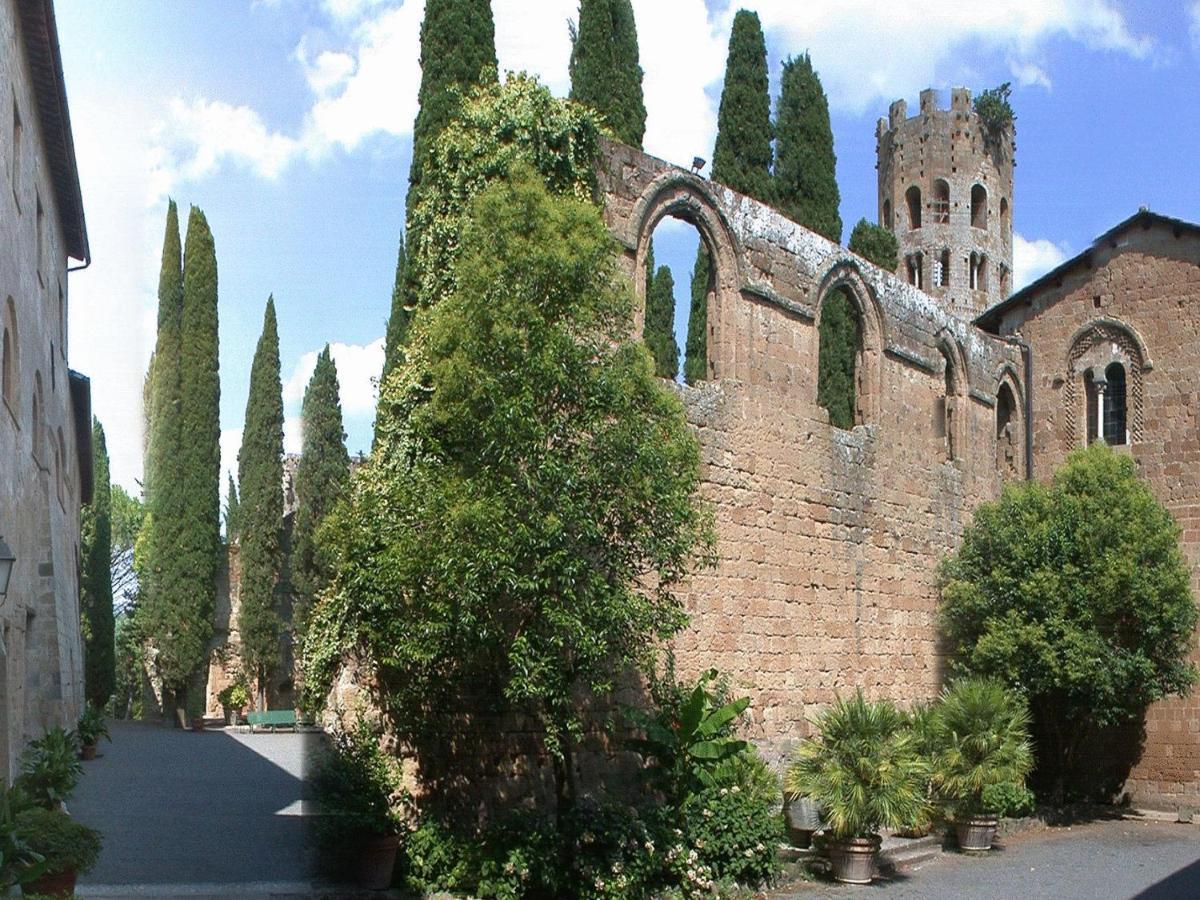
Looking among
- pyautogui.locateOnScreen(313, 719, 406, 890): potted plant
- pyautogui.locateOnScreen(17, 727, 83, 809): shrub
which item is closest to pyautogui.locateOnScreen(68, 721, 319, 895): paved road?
pyautogui.locateOnScreen(313, 719, 406, 890): potted plant

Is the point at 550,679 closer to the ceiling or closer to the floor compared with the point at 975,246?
closer to the floor

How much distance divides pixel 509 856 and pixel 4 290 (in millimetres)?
7596

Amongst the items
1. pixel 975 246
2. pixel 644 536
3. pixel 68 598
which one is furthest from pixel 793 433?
pixel 975 246

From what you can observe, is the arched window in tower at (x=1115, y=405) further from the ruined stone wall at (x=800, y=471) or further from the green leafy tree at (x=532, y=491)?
the green leafy tree at (x=532, y=491)

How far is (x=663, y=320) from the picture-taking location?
26.0 metres

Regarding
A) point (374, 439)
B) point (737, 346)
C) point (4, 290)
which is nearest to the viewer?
point (374, 439)

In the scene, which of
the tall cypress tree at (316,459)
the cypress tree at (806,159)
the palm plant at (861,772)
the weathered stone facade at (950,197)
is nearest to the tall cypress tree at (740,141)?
the cypress tree at (806,159)

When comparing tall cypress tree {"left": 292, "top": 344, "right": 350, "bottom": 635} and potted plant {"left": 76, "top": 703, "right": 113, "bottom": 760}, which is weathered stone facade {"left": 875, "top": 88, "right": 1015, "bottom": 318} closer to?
tall cypress tree {"left": 292, "top": 344, "right": 350, "bottom": 635}

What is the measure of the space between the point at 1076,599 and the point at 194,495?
21.0 metres

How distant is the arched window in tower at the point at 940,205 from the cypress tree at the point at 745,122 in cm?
2989

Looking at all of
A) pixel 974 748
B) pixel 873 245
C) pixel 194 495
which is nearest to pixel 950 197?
pixel 873 245

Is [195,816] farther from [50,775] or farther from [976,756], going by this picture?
[976,756]

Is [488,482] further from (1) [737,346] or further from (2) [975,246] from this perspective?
(2) [975,246]

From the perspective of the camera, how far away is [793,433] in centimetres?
1490
